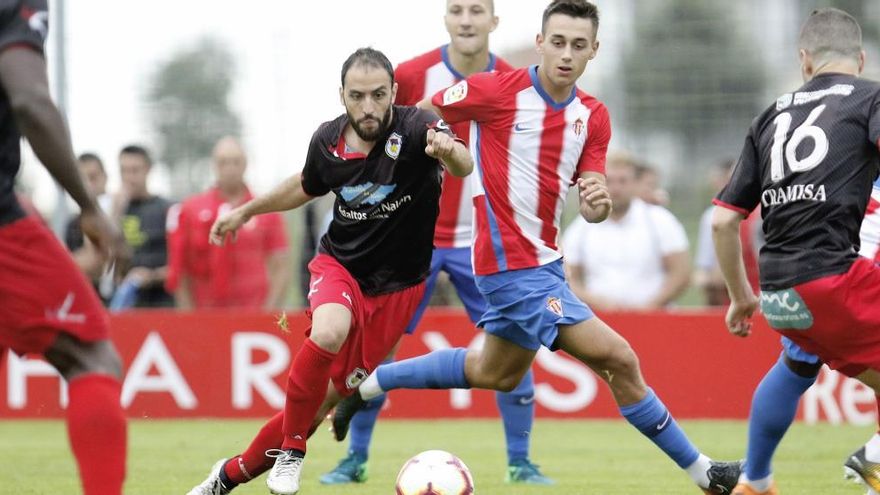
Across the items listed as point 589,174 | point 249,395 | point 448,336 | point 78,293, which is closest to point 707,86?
point 448,336

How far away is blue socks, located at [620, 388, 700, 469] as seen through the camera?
610cm

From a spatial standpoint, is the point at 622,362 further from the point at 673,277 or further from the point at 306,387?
the point at 673,277

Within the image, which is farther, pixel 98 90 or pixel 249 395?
pixel 98 90

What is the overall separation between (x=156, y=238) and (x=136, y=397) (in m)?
1.72

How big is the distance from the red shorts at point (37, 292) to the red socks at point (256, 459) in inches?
71.5

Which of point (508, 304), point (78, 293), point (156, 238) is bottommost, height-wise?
point (156, 238)

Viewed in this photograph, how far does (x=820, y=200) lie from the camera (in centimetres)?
553

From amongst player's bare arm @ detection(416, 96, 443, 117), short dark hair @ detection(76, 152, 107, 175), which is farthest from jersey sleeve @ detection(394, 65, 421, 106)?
short dark hair @ detection(76, 152, 107, 175)

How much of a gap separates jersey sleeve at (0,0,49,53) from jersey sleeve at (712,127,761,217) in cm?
297

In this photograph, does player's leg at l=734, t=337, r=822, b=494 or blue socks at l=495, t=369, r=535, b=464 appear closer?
player's leg at l=734, t=337, r=822, b=494

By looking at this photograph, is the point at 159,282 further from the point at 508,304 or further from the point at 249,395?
the point at 508,304

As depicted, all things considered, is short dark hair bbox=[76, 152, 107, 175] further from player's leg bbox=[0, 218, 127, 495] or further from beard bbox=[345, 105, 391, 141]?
player's leg bbox=[0, 218, 127, 495]

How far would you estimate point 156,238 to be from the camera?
42.1ft

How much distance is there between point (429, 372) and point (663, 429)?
4.41 ft
